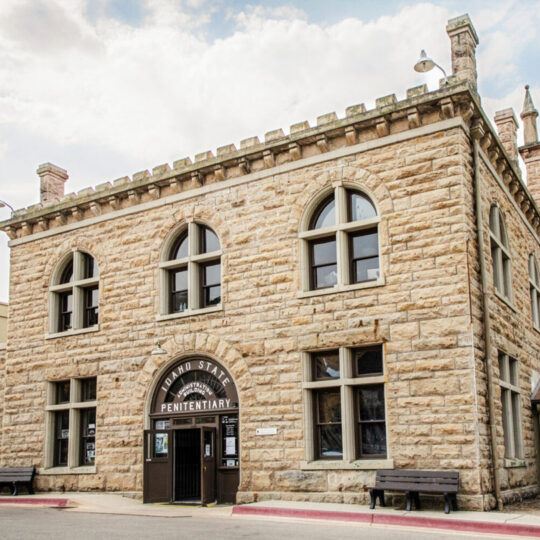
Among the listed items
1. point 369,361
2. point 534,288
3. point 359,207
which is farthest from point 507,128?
point 369,361

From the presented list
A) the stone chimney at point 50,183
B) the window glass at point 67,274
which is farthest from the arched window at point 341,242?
the stone chimney at point 50,183

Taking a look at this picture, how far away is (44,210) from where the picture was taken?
72.1 feet

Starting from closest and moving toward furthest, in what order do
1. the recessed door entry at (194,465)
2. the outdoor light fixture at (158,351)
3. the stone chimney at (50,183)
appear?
the recessed door entry at (194,465) → the outdoor light fixture at (158,351) → the stone chimney at (50,183)

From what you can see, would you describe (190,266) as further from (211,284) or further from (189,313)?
(189,313)

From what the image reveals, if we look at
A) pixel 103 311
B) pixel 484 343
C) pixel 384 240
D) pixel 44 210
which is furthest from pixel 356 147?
pixel 44 210

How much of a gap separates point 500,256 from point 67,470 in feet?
39.9

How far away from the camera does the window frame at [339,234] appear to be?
16.3 metres

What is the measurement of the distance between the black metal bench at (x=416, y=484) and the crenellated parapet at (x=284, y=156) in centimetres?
691

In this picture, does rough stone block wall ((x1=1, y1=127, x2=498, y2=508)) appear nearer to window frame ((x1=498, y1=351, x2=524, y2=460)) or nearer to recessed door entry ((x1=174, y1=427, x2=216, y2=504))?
recessed door entry ((x1=174, y1=427, x2=216, y2=504))

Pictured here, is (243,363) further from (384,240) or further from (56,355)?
(56,355)

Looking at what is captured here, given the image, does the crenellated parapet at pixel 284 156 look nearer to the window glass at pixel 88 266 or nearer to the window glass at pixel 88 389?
the window glass at pixel 88 266

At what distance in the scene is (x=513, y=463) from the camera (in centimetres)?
1609

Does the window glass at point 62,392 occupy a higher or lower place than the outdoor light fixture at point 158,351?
lower

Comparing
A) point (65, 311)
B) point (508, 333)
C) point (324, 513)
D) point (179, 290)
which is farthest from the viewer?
point (65, 311)
